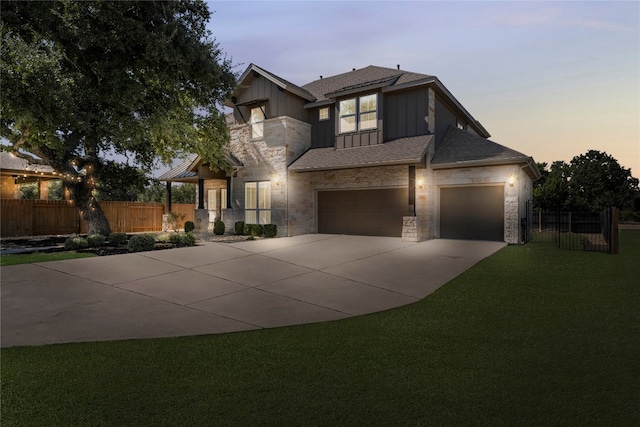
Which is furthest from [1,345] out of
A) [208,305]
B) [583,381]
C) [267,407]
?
[583,381]

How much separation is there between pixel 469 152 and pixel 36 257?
17.0 meters

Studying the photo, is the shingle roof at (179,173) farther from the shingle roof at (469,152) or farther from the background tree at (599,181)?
the background tree at (599,181)

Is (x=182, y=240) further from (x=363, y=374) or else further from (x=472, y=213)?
(x=472, y=213)

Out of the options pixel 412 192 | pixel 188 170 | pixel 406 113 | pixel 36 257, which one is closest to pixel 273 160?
pixel 188 170

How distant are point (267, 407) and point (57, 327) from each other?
4.38m

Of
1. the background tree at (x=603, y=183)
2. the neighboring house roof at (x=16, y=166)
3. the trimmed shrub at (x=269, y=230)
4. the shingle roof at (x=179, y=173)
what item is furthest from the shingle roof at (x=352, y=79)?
the background tree at (x=603, y=183)

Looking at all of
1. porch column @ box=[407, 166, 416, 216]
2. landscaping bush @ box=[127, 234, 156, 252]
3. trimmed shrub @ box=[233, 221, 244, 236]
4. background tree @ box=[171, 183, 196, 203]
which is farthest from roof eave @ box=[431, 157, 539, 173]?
background tree @ box=[171, 183, 196, 203]

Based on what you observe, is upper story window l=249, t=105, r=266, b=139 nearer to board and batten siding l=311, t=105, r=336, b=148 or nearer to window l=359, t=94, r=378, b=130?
board and batten siding l=311, t=105, r=336, b=148

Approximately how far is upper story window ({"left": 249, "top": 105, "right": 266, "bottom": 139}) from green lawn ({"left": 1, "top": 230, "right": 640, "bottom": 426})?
15.2 meters

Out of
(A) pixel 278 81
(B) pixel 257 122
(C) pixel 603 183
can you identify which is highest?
(A) pixel 278 81

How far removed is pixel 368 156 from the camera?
16438 millimetres

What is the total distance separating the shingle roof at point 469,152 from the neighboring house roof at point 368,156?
1.07 meters

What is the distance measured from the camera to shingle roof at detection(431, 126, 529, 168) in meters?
14.6

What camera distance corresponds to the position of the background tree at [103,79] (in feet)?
35.2
